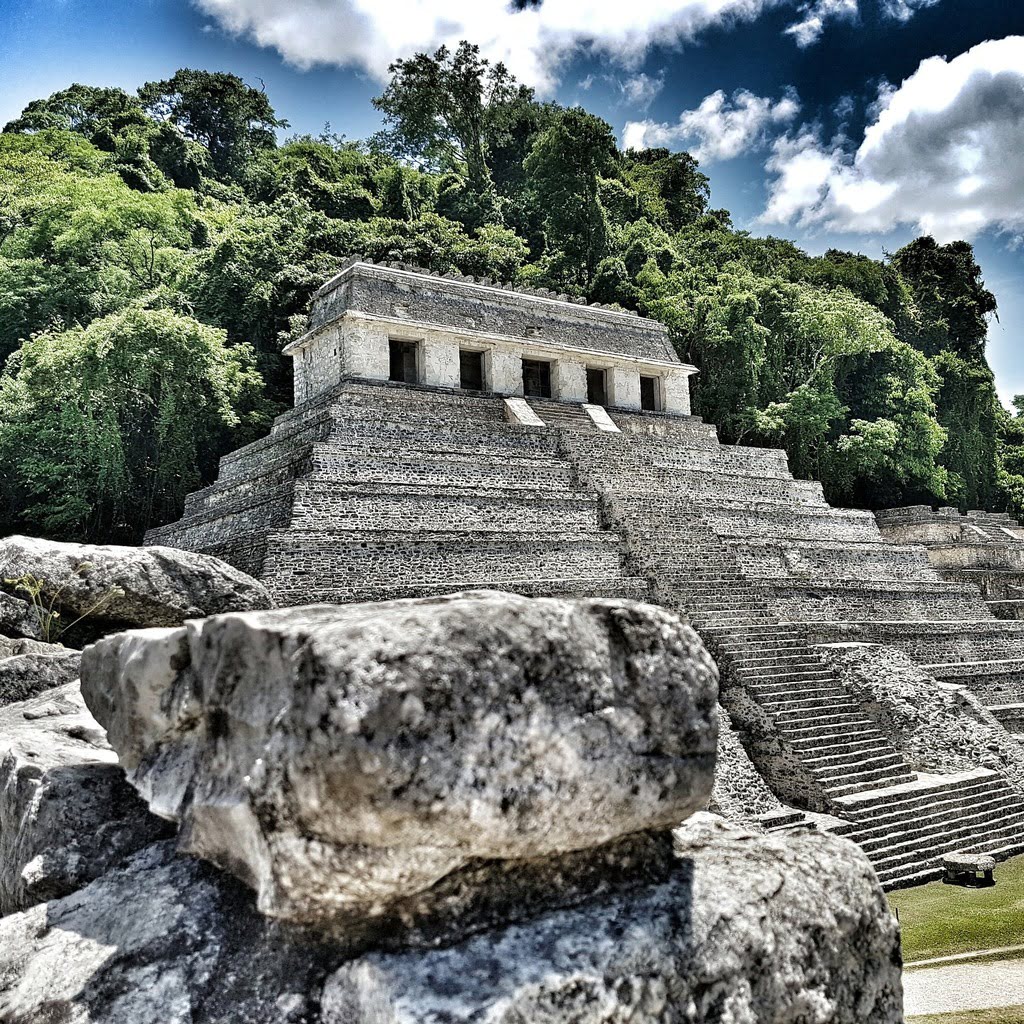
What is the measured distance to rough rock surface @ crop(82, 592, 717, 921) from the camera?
173 cm

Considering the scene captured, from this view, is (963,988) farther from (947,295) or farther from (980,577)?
(947,295)

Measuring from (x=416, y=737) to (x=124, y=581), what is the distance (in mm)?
5836

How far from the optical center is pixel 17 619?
673 centimetres

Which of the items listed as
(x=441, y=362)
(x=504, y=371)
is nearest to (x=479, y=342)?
(x=504, y=371)

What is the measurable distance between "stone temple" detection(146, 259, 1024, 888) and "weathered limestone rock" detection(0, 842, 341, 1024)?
916cm

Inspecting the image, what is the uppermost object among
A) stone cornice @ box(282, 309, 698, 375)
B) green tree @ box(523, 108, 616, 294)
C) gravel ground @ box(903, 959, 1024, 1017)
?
green tree @ box(523, 108, 616, 294)

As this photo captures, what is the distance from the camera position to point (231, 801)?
1.93m

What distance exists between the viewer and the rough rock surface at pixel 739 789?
10.1 m

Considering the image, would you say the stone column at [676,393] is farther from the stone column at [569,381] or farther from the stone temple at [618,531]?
the stone column at [569,381]

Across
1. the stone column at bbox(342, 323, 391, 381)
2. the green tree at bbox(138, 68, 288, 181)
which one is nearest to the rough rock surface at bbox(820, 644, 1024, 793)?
the stone column at bbox(342, 323, 391, 381)

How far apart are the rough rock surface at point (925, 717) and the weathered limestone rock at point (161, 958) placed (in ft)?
40.4

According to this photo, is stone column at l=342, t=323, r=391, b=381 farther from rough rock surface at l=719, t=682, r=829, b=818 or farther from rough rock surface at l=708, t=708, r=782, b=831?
rough rock surface at l=708, t=708, r=782, b=831

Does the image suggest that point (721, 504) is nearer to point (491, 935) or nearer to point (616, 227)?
point (491, 935)

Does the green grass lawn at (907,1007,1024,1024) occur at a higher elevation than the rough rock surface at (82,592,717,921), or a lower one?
lower
